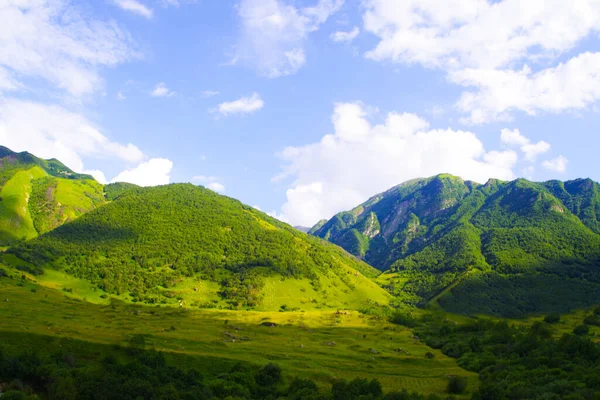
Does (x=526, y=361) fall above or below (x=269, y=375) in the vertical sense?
above

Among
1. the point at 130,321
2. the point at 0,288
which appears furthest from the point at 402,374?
the point at 0,288

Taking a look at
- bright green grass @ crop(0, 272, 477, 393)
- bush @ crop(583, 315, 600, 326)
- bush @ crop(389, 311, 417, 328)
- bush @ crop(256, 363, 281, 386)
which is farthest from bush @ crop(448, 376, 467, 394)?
bush @ crop(389, 311, 417, 328)

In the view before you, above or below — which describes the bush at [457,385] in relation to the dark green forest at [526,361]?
below

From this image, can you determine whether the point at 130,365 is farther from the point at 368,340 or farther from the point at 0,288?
the point at 0,288

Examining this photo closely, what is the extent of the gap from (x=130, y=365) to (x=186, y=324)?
77.2 m

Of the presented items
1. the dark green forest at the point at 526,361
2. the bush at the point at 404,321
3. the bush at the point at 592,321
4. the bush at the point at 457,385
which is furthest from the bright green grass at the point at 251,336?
the bush at the point at 592,321

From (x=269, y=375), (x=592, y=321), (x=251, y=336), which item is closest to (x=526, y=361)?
(x=269, y=375)

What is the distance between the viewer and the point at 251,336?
135125mm

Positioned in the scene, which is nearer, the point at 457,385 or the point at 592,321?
the point at 457,385

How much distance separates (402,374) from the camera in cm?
9869

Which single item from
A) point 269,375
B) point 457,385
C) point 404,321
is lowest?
point 404,321

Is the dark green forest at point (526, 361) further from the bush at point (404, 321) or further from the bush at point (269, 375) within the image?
the bush at point (269, 375)

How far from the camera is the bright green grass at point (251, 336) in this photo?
93000 millimetres

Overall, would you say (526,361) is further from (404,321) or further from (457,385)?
(404,321)
